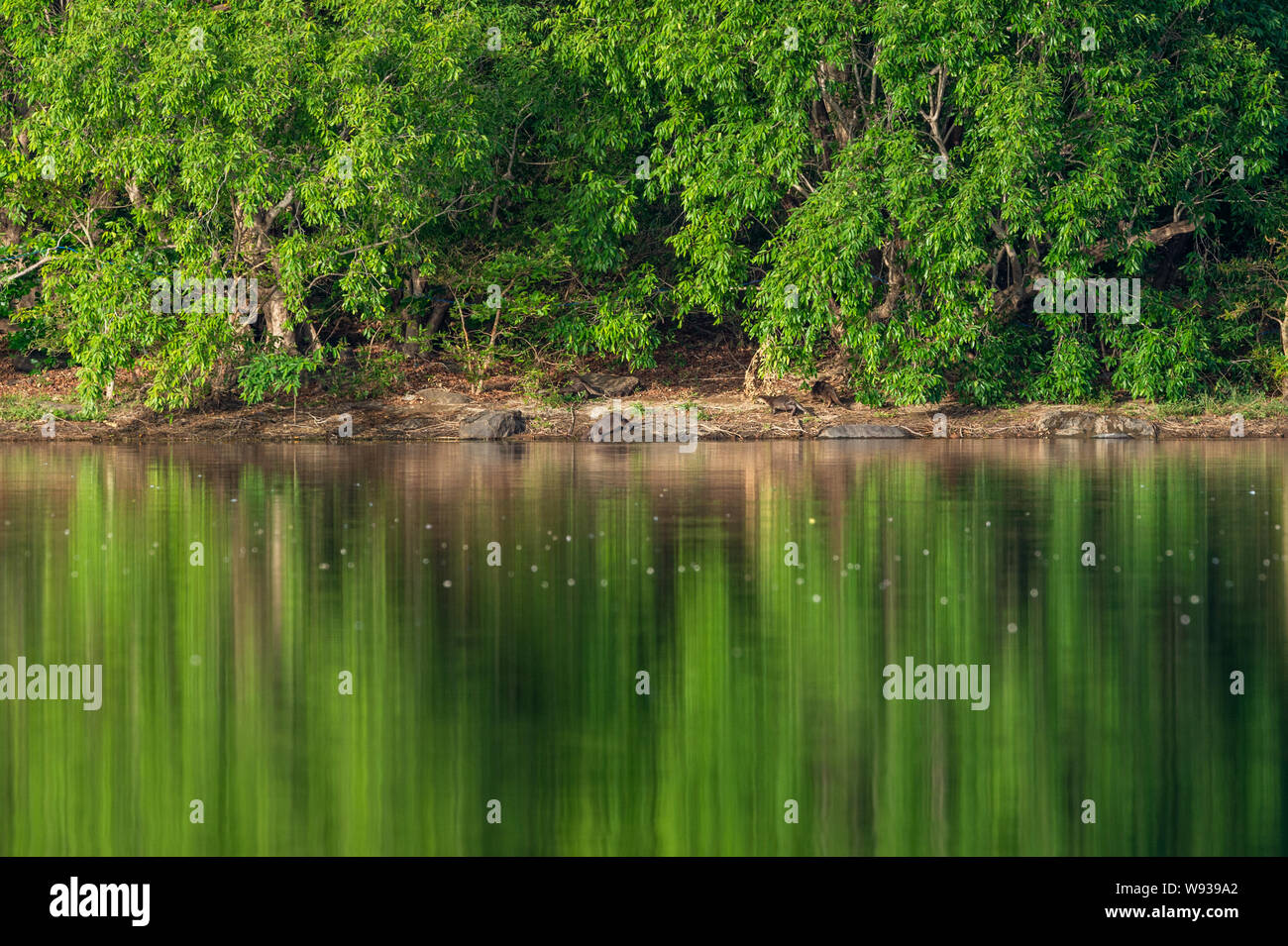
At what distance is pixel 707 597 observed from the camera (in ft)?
39.9

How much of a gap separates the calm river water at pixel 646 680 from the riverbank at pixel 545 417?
1552 cm

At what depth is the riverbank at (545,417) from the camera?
34281mm

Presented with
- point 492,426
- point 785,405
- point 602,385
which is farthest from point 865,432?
point 492,426

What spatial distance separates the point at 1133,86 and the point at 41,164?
67.2 feet

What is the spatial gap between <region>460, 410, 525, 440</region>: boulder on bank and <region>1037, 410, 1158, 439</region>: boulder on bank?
33.8ft


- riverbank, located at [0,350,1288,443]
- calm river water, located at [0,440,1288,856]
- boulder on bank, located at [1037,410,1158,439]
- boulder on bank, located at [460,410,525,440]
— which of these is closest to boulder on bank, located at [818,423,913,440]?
riverbank, located at [0,350,1288,443]

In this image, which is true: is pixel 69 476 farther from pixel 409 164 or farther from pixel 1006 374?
pixel 1006 374

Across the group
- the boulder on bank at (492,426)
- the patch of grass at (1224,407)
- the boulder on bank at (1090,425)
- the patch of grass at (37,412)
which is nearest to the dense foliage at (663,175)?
the patch of grass at (1224,407)

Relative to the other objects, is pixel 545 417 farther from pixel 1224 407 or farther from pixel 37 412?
pixel 1224 407

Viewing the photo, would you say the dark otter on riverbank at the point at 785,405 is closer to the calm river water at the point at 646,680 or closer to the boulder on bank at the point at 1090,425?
the boulder on bank at the point at 1090,425

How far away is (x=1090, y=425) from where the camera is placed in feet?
114

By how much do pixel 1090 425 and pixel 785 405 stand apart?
235 inches

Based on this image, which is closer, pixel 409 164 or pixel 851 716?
pixel 851 716
